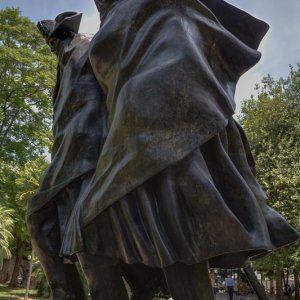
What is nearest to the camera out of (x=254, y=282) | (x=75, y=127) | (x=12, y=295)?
(x=254, y=282)

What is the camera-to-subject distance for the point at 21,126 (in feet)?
76.3

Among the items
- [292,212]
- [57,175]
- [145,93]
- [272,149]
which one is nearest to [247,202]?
[145,93]

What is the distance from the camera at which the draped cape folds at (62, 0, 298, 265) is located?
2.43m

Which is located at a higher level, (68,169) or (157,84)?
(157,84)

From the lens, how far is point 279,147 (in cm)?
2205

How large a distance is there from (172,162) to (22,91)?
21.9 meters

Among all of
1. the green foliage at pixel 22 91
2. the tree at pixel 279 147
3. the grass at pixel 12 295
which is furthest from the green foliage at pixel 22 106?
the tree at pixel 279 147

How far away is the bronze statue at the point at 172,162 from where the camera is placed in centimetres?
232

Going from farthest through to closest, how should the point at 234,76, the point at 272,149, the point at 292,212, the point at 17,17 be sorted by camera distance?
the point at 17,17
the point at 272,149
the point at 292,212
the point at 234,76

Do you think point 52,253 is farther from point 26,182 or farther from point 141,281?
point 26,182

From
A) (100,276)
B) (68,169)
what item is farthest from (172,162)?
(68,169)

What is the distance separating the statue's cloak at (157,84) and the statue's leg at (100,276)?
Result: 230 millimetres

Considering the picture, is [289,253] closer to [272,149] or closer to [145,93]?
[272,149]

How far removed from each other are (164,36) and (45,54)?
22.0 m
